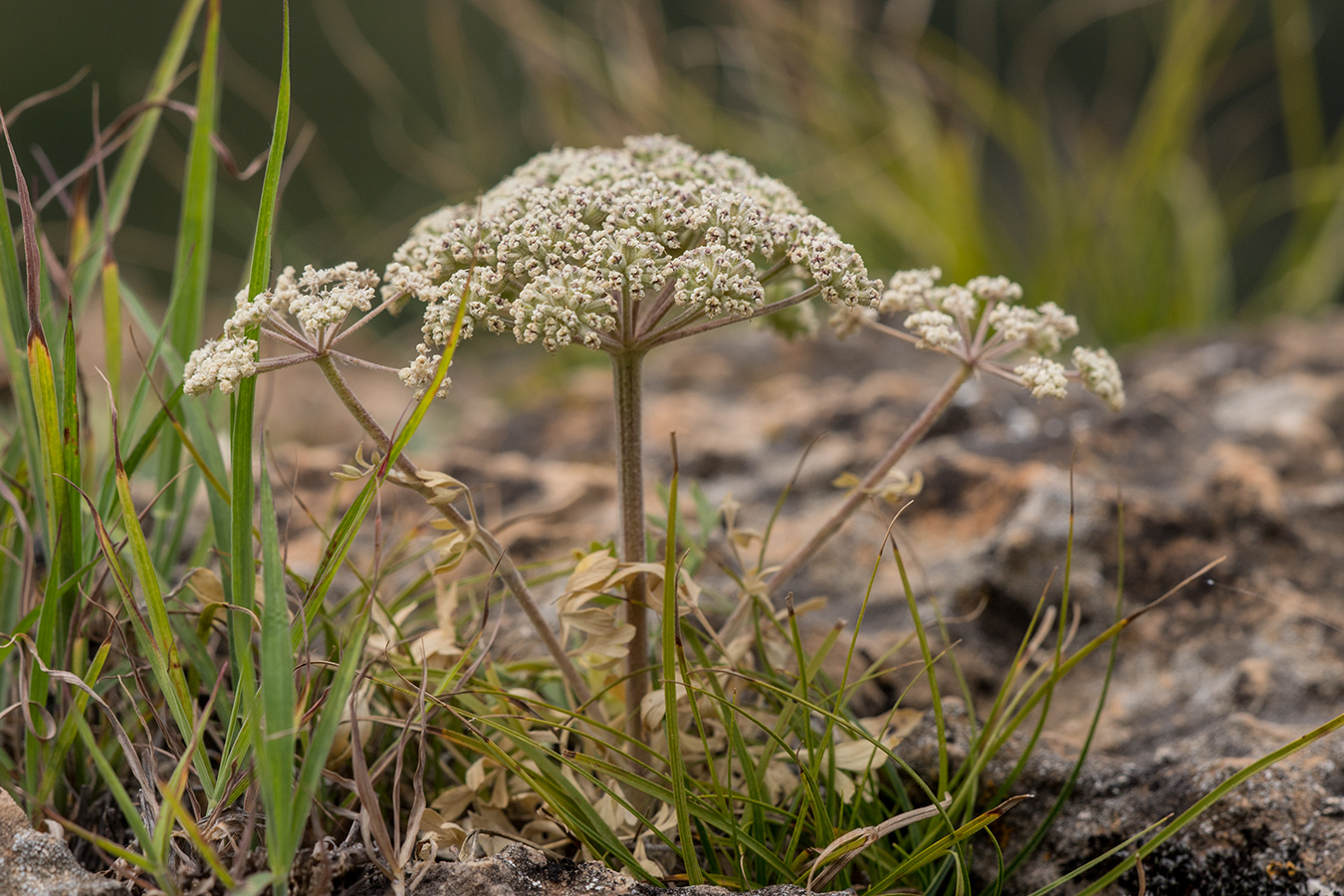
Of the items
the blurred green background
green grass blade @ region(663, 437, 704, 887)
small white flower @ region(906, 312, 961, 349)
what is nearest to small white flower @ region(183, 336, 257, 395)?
green grass blade @ region(663, 437, 704, 887)

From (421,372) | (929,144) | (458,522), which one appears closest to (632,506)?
(458,522)

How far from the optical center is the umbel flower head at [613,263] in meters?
1.06

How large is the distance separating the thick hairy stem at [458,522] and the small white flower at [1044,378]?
698 millimetres

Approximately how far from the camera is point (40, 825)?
116cm

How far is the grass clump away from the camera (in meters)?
1.05

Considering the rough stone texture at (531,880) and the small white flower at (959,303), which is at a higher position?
the small white flower at (959,303)

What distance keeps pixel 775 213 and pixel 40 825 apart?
1187 millimetres

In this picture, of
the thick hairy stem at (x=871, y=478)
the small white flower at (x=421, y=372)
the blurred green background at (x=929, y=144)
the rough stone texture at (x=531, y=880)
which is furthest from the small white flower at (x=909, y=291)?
the blurred green background at (x=929, y=144)

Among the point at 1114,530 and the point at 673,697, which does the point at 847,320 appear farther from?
the point at 1114,530

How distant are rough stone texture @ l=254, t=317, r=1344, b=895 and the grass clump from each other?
9.2 inches

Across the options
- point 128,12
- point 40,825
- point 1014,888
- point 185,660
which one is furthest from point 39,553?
point 128,12

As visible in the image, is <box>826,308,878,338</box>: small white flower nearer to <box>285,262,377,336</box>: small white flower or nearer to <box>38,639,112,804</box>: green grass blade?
<box>285,262,377,336</box>: small white flower

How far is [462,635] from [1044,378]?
0.97 m

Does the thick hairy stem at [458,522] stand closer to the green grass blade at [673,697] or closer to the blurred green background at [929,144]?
the green grass blade at [673,697]
